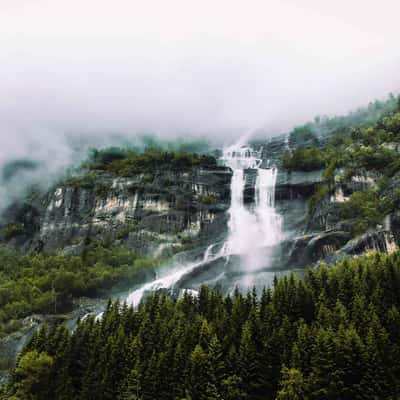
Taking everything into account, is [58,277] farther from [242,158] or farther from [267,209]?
[242,158]

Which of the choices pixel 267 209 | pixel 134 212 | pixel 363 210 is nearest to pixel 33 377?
pixel 363 210

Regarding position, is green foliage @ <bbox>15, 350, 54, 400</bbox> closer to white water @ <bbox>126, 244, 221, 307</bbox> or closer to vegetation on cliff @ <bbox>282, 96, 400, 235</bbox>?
white water @ <bbox>126, 244, 221, 307</bbox>

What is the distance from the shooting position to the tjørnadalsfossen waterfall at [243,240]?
72.4 metres

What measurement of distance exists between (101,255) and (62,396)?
5569 cm

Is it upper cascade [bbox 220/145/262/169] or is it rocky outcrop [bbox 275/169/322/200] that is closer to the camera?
rocky outcrop [bbox 275/169/322/200]

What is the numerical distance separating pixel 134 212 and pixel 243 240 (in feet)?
92.3

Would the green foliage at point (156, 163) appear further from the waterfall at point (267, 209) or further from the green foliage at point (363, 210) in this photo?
the green foliage at point (363, 210)

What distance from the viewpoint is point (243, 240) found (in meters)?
95.6

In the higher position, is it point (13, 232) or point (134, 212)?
point (134, 212)

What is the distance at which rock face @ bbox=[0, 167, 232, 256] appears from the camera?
105m

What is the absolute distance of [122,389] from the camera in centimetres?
4003

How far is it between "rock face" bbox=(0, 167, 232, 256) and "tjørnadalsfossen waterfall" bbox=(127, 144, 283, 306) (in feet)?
13.9

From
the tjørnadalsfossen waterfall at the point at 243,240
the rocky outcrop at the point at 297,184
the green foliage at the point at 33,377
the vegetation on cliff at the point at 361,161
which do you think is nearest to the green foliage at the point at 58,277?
the tjørnadalsfossen waterfall at the point at 243,240

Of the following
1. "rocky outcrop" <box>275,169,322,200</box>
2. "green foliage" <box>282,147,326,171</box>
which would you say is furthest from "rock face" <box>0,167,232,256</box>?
"green foliage" <box>282,147,326,171</box>
